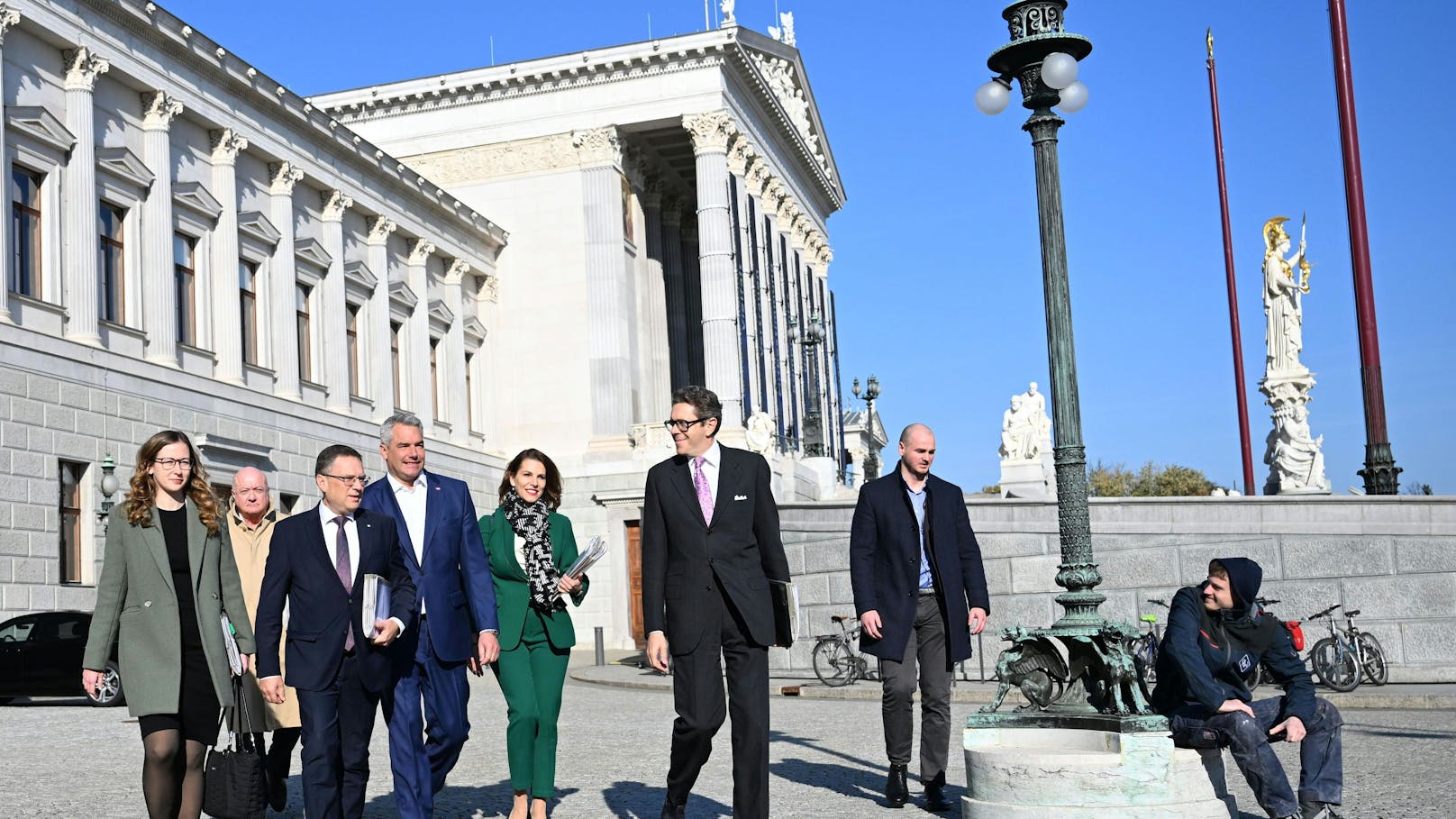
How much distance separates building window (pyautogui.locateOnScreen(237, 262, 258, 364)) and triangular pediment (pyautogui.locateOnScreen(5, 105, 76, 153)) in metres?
6.93

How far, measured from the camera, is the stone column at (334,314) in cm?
3772

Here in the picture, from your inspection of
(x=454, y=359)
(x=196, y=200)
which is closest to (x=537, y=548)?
(x=196, y=200)

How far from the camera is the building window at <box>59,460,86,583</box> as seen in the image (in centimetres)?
2592

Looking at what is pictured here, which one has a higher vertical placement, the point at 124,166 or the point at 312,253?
the point at 124,166

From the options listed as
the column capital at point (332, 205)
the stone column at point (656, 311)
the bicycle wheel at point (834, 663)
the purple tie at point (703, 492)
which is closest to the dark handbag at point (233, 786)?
the purple tie at point (703, 492)

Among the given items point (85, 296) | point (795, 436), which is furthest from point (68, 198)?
point (795, 436)

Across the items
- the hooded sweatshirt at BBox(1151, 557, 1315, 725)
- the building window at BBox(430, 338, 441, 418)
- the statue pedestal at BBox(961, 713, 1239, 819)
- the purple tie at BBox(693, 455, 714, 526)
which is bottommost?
the statue pedestal at BBox(961, 713, 1239, 819)

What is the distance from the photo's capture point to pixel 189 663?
23.1 ft

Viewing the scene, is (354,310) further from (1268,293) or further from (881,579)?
(881,579)

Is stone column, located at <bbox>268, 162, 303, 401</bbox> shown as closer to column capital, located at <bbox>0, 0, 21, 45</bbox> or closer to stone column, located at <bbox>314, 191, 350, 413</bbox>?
stone column, located at <bbox>314, 191, 350, 413</bbox>

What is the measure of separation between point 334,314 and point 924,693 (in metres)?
30.9

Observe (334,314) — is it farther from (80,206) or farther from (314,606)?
(314,606)

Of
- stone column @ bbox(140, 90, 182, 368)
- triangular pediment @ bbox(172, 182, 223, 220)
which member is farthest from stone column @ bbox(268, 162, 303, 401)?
stone column @ bbox(140, 90, 182, 368)

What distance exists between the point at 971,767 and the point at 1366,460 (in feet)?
50.1
